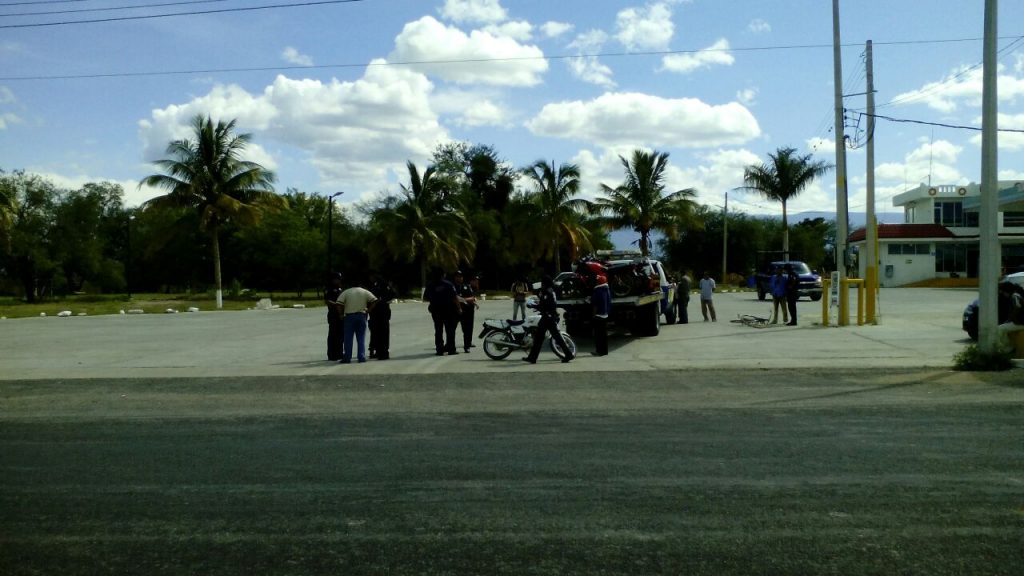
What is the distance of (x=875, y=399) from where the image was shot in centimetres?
1127

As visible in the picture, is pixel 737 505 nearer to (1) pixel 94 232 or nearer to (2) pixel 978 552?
(2) pixel 978 552

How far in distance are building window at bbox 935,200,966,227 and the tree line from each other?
37.9 feet

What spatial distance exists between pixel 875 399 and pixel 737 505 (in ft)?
20.2

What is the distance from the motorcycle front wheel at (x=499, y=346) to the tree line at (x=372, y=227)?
32.6 m

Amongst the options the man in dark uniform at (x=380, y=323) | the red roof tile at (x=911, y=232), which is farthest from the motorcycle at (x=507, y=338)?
the red roof tile at (x=911, y=232)

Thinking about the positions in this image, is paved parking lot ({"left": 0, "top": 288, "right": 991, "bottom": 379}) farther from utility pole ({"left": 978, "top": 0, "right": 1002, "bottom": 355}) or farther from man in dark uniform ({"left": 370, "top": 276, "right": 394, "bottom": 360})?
utility pole ({"left": 978, "top": 0, "right": 1002, "bottom": 355})

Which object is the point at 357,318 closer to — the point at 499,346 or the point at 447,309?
the point at 447,309

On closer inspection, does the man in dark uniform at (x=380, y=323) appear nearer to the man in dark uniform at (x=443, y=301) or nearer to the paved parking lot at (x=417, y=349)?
the paved parking lot at (x=417, y=349)

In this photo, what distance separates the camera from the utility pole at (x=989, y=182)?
14.6 meters

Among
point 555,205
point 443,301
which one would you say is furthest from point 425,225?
point 443,301

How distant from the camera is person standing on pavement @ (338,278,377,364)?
1645 cm

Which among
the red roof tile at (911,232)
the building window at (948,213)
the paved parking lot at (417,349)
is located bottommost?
the paved parking lot at (417,349)

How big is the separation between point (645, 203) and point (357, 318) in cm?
3944

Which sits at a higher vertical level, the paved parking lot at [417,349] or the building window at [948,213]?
the building window at [948,213]
